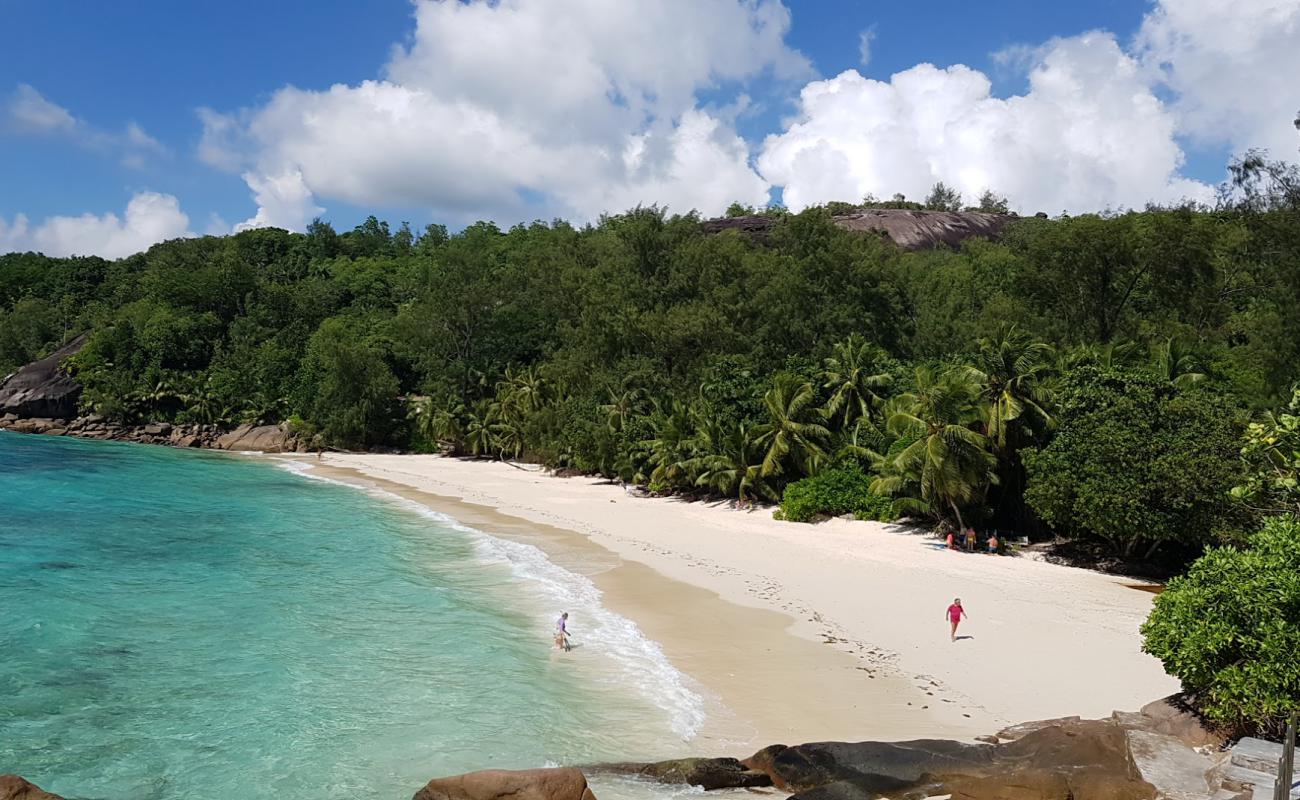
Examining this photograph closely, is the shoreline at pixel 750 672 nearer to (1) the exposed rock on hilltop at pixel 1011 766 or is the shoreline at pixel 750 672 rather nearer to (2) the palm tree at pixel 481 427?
(1) the exposed rock on hilltop at pixel 1011 766

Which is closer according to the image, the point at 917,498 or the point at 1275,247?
the point at 1275,247

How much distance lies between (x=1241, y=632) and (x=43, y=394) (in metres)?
97.1

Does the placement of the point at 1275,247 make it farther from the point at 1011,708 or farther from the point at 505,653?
the point at 505,653

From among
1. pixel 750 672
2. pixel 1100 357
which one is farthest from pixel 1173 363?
pixel 750 672

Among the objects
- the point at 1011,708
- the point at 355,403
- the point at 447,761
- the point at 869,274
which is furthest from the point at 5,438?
the point at 1011,708

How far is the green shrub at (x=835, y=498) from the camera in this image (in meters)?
30.6

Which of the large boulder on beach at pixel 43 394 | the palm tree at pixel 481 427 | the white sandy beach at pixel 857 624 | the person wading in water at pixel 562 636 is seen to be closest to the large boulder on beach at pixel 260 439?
the palm tree at pixel 481 427

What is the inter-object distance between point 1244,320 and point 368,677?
1640 inches

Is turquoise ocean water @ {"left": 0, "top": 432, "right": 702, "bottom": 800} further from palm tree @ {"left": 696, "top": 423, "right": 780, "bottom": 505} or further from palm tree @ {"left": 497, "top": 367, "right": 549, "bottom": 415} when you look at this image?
palm tree @ {"left": 497, "top": 367, "right": 549, "bottom": 415}

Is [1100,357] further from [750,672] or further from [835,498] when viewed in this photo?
[750,672]

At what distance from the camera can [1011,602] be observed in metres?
19.4

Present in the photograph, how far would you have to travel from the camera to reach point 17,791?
8.66 metres

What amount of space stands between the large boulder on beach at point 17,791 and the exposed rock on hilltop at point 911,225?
84.7 metres

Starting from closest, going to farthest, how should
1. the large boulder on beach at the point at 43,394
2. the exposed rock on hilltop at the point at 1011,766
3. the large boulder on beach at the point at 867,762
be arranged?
the exposed rock on hilltop at the point at 1011,766
the large boulder on beach at the point at 867,762
the large boulder on beach at the point at 43,394
